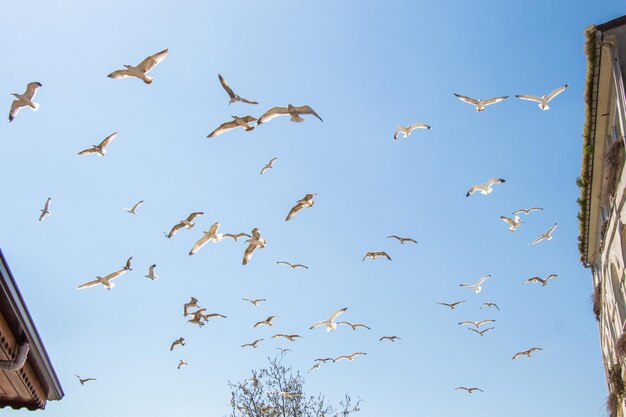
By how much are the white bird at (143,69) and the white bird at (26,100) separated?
1.91 meters

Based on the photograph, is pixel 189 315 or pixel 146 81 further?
pixel 189 315

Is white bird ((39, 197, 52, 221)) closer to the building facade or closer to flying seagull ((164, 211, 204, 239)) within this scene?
flying seagull ((164, 211, 204, 239))

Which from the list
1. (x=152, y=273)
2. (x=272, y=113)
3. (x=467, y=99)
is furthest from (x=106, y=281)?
(x=467, y=99)

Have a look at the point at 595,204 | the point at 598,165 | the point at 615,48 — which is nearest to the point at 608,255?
the point at 595,204

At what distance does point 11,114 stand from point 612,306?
1774cm

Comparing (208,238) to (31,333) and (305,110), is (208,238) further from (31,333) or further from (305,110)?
(31,333)

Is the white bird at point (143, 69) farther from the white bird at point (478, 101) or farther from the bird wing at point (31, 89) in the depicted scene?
the white bird at point (478, 101)

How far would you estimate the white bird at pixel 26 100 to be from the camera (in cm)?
1505

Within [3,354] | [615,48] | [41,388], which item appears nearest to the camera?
[3,354]

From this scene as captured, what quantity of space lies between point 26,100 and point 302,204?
24.9 feet

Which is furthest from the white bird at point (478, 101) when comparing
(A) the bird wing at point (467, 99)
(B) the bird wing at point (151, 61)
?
(B) the bird wing at point (151, 61)

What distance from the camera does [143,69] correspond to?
1475 centimetres

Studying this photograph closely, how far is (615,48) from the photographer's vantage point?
48.5 feet

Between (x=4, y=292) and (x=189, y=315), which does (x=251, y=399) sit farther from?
(x=4, y=292)
